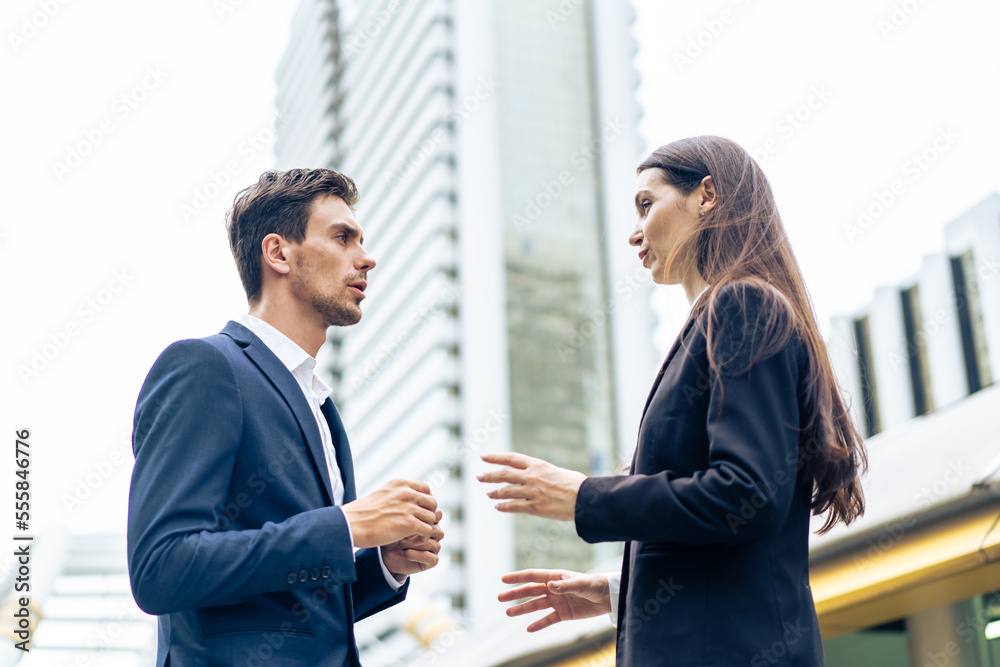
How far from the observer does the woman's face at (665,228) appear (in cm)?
217

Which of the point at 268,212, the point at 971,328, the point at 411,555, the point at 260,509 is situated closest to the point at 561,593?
the point at 411,555

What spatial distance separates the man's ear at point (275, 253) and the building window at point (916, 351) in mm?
31261

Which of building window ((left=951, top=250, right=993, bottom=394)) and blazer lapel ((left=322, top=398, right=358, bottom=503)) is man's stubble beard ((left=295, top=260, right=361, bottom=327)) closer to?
blazer lapel ((left=322, top=398, right=358, bottom=503))

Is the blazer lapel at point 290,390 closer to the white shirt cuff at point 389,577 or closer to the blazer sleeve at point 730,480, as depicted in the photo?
the white shirt cuff at point 389,577

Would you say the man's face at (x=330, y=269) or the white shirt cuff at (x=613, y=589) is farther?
the man's face at (x=330, y=269)

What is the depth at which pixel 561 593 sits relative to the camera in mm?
2289

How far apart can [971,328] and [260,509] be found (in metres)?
30.8

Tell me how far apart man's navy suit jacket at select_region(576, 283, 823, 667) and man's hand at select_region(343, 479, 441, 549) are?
1.17 feet

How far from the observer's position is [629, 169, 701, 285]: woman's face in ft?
7.12

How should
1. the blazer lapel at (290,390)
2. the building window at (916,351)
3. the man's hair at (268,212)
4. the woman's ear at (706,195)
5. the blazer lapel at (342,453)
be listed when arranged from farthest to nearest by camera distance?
the building window at (916,351) < the man's hair at (268,212) < the blazer lapel at (342,453) < the woman's ear at (706,195) < the blazer lapel at (290,390)

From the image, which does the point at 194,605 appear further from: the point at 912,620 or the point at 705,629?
the point at 912,620

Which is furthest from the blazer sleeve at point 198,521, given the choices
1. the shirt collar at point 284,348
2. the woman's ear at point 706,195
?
the woman's ear at point 706,195

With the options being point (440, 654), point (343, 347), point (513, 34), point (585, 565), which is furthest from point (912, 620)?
point (513, 34)

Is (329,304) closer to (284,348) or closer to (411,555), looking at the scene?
(284,348)
